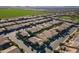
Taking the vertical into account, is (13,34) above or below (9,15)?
below

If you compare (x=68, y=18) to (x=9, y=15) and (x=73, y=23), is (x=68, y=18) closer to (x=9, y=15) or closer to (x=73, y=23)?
(x=73, y=23)
